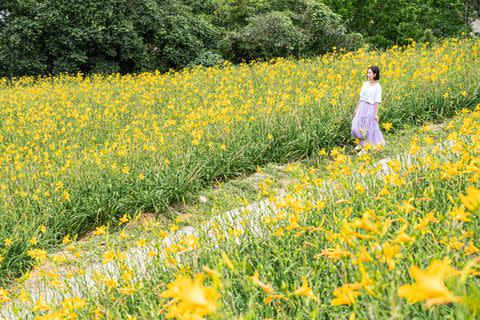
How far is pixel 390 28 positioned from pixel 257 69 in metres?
14.8

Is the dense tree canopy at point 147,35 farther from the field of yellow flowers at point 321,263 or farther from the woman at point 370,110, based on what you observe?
the field of yellow flowers at point 321,263

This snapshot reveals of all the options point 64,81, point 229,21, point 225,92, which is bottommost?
point 64,81

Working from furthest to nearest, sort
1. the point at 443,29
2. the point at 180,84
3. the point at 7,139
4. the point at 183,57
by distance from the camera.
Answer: the point at 443,29, the point at 183,57, the point at 180,84, the point at 7,139

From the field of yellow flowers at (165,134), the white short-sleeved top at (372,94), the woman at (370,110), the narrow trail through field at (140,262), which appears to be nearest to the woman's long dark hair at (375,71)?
the woman at (370,110)

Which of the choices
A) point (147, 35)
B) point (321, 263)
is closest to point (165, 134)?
point (321, 263)

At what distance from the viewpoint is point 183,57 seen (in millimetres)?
17656

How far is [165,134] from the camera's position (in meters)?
6.31

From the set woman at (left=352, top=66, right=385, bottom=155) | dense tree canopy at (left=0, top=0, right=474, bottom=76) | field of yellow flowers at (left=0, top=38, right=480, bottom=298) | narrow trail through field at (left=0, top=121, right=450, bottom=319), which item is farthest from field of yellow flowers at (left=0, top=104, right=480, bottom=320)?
dense tree canopy at (left=0, top=0, right=474, bottom=76)

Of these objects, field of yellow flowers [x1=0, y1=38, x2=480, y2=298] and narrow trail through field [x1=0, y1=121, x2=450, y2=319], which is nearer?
narrow trail through field [x1=0, y1=121, x2=450, y2=319]

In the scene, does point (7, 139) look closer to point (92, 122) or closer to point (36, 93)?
point (92, 122)

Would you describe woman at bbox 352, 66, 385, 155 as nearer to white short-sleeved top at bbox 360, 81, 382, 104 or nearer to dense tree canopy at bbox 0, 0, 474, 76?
white short-sleeved top at bbox 360, 81, 382, 104

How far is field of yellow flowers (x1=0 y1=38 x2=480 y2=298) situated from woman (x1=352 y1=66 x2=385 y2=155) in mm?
367

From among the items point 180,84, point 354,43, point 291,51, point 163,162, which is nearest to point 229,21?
point 291,51

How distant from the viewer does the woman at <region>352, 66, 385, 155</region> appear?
19.9 feet
